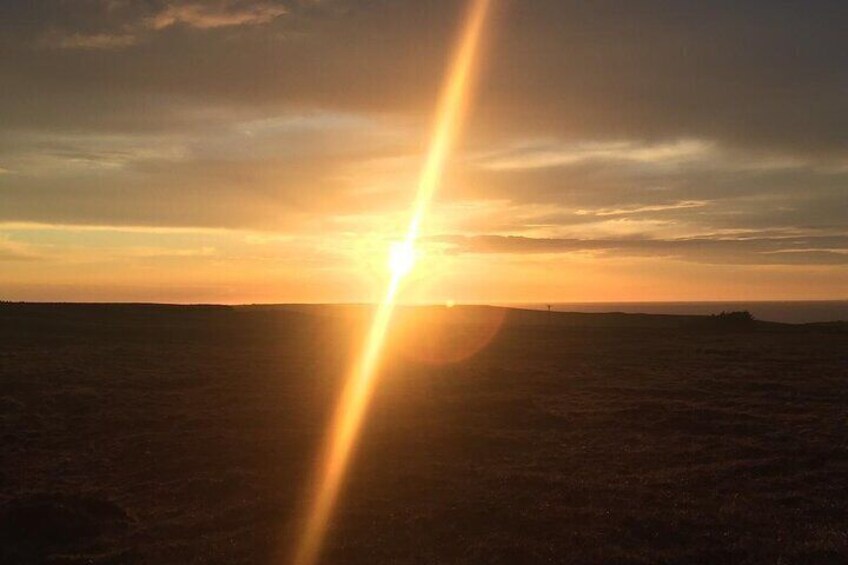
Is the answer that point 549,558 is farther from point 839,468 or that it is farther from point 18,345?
point 18,345

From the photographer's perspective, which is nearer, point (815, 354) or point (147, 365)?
point (147, 365)

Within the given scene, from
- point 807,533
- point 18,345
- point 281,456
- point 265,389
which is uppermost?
point 18,345

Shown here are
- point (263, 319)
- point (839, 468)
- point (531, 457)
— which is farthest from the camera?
point (263, 319)

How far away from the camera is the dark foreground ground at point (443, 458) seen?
13.8 meters

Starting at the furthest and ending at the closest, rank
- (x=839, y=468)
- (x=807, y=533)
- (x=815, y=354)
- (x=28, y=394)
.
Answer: (x=815, y=354) < (x=28, y=394) < (x=839, y=468) < (x=807, y=533)

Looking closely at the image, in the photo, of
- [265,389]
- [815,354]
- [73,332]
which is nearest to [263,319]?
[73,332]

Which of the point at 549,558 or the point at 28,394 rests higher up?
the point at 28,394

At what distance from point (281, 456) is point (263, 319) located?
46.9 meters

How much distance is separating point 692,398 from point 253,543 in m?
19.4

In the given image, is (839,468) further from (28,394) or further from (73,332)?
(73,332)

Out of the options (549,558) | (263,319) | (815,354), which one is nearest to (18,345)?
(263,319)

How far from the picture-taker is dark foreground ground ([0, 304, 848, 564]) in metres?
13.8

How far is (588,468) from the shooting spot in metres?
19.1

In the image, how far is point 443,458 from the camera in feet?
67.3
